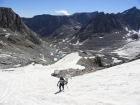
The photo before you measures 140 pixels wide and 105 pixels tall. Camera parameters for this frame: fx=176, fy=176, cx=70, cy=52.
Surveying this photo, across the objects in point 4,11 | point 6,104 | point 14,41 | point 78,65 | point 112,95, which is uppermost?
point 4,11

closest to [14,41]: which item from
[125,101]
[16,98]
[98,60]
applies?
[98,60]

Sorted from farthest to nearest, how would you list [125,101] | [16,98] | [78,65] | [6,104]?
1. [78,65]
2. [16,98]
3. [6,104]
4. [125,101]

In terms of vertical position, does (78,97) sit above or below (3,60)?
below

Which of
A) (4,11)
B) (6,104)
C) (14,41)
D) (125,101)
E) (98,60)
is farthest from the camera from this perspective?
(4,11)

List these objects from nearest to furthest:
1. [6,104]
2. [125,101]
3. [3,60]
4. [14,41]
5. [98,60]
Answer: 1. [125,101]
2. [6,104]
3. [98,60]
4. [3,60]
5. [14,41]

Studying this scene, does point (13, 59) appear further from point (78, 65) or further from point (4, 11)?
point (4, 11)

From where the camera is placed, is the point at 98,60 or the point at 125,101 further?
the point at 98,60

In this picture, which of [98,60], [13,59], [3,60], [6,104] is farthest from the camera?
[13,59]

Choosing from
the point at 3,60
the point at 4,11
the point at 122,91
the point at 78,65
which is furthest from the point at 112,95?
the point at 4,11

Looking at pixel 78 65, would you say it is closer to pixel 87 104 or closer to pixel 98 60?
pixel 98 60
